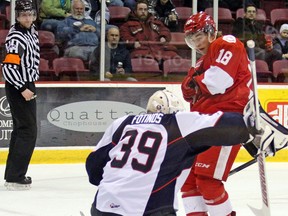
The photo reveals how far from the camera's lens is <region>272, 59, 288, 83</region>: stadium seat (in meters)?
8.20

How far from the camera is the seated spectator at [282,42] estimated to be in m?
8.34

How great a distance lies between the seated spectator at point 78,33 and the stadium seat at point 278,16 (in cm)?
160

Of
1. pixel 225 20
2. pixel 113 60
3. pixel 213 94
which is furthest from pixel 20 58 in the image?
pixel 225 20

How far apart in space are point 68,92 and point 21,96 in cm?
140

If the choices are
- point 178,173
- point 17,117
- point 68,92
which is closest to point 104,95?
point 68,92

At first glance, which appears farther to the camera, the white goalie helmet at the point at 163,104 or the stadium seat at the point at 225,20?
the stadium seat at the point at 225,20

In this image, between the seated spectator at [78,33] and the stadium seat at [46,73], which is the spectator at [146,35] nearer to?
the seated spectator at [78,33]

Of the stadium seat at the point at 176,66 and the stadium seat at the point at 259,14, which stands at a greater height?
the stadium seat at the point at 259,14

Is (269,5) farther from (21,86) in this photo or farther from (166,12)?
(21,86)

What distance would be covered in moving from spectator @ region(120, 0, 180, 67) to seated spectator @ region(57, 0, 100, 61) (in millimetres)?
261

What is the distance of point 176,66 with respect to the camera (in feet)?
26.5

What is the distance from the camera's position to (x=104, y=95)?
7.64 meters

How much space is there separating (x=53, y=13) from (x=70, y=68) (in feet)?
1.51

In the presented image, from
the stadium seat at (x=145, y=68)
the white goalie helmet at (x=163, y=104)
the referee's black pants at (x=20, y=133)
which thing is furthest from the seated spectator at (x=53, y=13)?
the white goalie helmet at (x=163, y=104)
